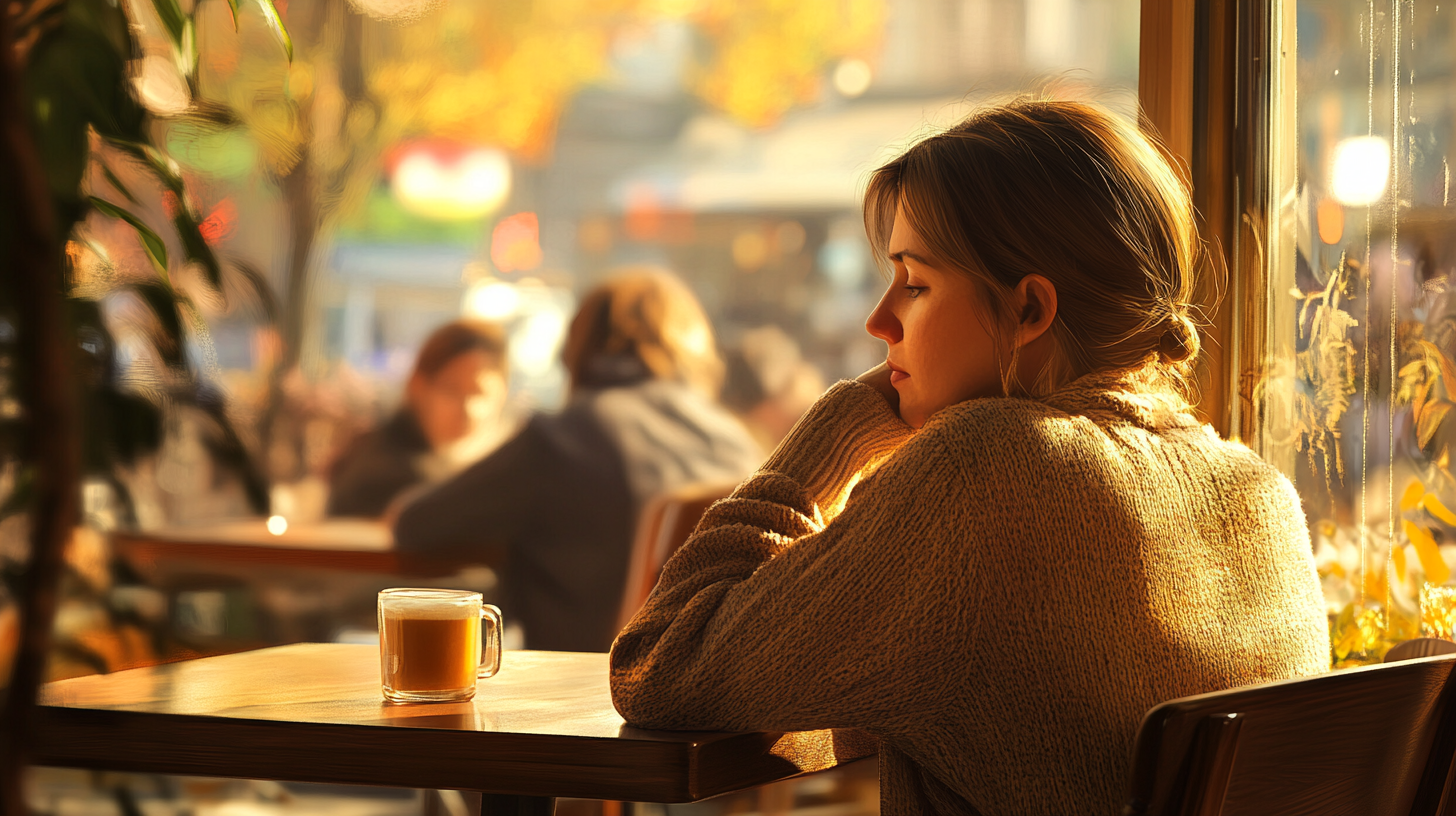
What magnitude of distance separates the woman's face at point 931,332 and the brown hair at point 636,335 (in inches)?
55.5

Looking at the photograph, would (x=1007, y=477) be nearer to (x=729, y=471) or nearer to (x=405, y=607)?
(x=405, y=607)

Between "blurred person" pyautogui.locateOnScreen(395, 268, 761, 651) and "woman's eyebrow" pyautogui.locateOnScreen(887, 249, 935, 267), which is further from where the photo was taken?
"blurred person" pyautogui.locateOnScreen(395, 268, 761, 651)

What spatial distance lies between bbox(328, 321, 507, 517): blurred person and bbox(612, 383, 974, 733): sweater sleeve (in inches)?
95.2

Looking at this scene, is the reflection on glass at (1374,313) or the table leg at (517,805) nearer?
the table leg at (517,805)

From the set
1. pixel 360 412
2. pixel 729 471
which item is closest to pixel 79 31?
pixel 729 471

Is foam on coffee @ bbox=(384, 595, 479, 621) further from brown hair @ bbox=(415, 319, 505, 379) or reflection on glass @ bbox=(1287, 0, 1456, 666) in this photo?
brown hair @ bbox=(415, 319, 505, 379)

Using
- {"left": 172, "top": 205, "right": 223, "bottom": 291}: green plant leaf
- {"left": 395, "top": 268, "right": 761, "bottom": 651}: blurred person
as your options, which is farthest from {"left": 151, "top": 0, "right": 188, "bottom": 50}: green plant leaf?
{"left": 395, "top": 268, "right": 761, "bottom": 651}: blurred person

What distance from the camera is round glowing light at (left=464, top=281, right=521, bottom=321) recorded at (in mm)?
3273

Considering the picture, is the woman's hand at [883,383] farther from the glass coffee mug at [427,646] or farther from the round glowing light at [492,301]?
the round glowing light at [492,301]

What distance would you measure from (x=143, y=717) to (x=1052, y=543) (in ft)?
1.90

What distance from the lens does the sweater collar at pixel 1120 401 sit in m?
0.83

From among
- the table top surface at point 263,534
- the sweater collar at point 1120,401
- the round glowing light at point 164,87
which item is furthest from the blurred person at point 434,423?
the sweater collar at point 1120,401

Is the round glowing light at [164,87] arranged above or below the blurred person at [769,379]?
above

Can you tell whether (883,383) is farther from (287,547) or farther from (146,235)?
(287,547)
